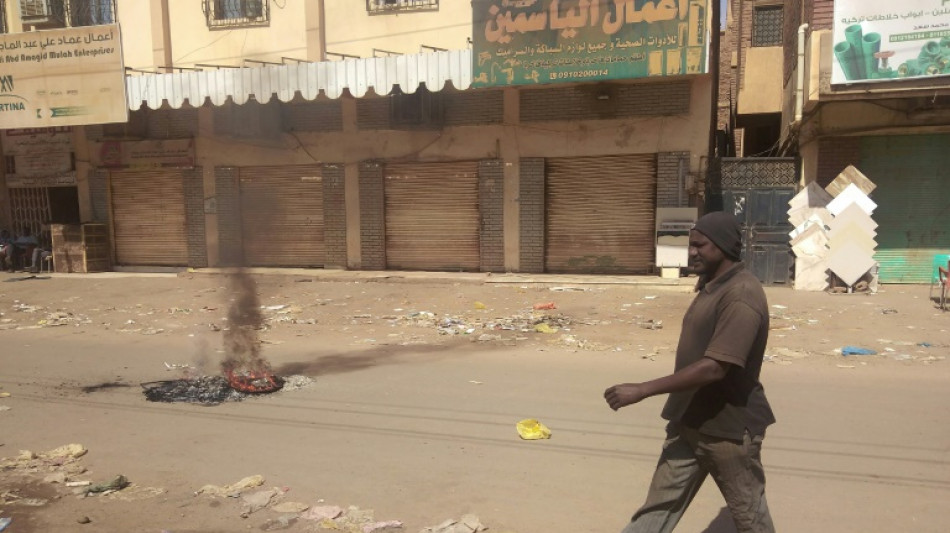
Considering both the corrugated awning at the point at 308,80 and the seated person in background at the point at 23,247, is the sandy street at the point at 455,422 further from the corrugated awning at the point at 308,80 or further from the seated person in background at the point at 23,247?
the seated person in background at the point at 23,247

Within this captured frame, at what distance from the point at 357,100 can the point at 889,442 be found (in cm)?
1159

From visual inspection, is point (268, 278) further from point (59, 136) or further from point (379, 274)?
point (59, 136)

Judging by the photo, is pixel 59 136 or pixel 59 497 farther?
pixel 59 136

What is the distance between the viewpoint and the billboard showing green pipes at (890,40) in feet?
31.3

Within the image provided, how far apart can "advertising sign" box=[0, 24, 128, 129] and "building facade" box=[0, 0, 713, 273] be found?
1.72 feet

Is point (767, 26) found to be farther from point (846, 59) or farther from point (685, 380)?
point (685, 380)

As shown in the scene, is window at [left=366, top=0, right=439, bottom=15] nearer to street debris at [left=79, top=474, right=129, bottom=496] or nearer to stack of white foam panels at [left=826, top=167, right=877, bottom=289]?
stack of white foam panels at [left=826, top=167, right=877, bottom=289]

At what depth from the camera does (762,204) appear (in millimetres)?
11961

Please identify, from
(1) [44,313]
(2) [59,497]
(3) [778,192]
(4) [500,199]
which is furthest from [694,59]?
(1) [44,313]

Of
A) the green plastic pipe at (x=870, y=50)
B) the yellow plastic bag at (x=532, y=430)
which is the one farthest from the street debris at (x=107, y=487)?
the green plastic pipe at (x=870, y=50)

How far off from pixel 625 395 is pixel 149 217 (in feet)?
51.2

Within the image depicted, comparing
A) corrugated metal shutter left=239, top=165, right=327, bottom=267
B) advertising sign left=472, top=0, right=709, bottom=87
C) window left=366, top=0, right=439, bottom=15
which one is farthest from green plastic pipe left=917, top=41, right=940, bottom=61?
corrugated metal shutter left=239, top=165, right=327, bottom=267

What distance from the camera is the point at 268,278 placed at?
13.9m

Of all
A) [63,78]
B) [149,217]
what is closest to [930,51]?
[63,78]
